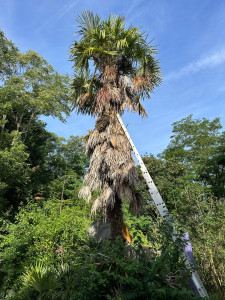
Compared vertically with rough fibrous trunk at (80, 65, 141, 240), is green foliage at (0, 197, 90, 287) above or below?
below

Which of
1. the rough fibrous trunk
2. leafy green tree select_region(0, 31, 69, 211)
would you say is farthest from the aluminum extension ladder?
leafy green tree select_region(0, 31, 69, 211)

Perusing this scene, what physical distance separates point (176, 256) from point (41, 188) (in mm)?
14132

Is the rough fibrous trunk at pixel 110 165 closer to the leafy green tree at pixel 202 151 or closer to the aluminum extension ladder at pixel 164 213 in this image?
the aluminum extension ladder at pixel 164 213

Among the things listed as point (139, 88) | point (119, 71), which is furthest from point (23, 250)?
point (119, 71)

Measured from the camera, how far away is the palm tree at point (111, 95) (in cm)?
577

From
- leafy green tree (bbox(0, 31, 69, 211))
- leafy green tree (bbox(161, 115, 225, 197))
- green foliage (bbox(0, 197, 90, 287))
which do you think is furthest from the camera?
leafy green tree (bbox(161, 115, 225, 197))

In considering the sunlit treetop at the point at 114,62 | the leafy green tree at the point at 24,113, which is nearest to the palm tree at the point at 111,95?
the sunlit treetop at the point at 114,62

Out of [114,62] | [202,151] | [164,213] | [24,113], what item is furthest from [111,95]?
[202,151]

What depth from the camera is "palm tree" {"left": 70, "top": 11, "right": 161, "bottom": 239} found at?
5773 millimetres

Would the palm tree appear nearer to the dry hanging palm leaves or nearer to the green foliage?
the dry hanging palm leaves

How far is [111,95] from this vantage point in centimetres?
655

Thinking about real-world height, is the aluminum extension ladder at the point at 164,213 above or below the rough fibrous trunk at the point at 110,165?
below

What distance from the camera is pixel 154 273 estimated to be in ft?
8.48

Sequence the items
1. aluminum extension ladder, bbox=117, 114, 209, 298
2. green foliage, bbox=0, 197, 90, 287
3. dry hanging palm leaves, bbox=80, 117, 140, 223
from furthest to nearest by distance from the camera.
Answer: green foliage, bbox=0, 197, 90, 287, dry hanging palm leaves, bbox=80, 117, 140, 223, aluminum extension ladder, bbox=117, 114, 209, 298
